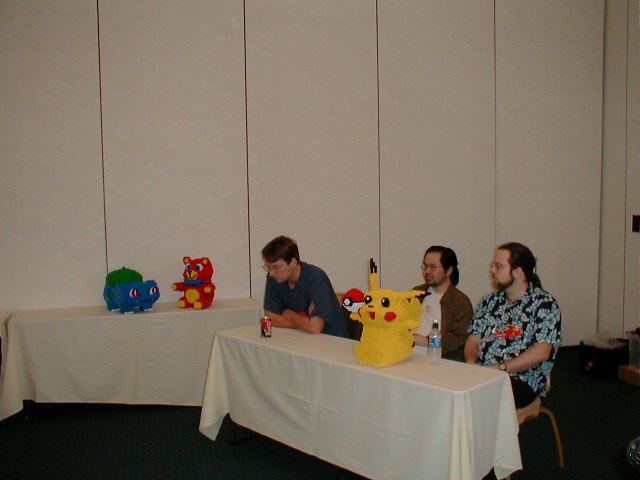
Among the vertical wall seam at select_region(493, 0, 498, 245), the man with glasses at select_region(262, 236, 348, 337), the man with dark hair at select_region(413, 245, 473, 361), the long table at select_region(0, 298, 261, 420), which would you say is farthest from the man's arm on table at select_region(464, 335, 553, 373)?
the vertical wall seam at select_region(493, 0, 498, 245)

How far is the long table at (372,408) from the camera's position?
209 centimetres

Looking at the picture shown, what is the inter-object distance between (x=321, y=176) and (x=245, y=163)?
0.64 m

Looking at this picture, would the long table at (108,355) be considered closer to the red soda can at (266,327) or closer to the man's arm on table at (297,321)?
the man's arm on table at (297,321)

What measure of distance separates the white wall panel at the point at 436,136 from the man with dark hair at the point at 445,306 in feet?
5.07

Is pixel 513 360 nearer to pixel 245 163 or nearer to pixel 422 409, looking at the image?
pixel 422 409

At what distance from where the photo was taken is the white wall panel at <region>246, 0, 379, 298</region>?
4.42 meters

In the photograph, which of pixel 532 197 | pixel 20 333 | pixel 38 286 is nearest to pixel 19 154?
pixel 38 286

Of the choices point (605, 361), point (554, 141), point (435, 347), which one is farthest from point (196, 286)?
point (554, 141)

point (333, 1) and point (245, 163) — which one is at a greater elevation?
point (333, 1)

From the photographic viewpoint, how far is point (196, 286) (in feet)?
12.7

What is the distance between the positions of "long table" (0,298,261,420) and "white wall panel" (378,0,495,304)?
5.68 feet

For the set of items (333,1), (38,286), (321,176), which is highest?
(333,1)

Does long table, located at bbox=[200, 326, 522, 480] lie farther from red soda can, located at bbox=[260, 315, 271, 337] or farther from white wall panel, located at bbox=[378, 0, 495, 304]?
white wall panel, located at bbox=[378, 0, 495, 304]

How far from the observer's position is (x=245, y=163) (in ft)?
14.4
